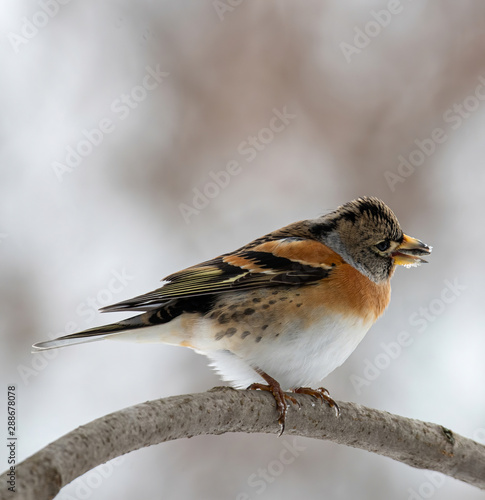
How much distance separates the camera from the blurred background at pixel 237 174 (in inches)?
137

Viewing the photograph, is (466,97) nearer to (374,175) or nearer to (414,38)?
(414,38)

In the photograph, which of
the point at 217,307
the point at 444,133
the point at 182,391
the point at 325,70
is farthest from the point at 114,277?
the point at 444,133

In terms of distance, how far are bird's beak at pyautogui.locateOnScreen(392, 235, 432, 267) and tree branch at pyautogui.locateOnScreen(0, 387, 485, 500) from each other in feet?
2.37

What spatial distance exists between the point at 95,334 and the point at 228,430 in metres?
0.64

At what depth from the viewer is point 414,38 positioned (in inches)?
157

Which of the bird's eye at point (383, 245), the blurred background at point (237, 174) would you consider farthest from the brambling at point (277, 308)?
the blurred background at point (237, 174)

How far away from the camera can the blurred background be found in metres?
3.48

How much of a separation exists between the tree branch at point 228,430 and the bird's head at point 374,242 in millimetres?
657

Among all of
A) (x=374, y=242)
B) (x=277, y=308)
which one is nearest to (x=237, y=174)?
(x=374, y=242)

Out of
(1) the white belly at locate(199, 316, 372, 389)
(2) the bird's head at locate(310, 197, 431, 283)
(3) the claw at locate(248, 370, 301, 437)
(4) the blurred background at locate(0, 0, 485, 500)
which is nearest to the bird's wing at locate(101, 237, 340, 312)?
(2) the bird's head at locate(310, 197, 431, 283)

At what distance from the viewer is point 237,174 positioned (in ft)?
12.9

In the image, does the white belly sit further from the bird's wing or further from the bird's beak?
the bird's beak

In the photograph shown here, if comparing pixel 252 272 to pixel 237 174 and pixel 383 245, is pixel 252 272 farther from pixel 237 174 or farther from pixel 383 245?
pixel 237 174

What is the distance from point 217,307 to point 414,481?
187 centimetres
